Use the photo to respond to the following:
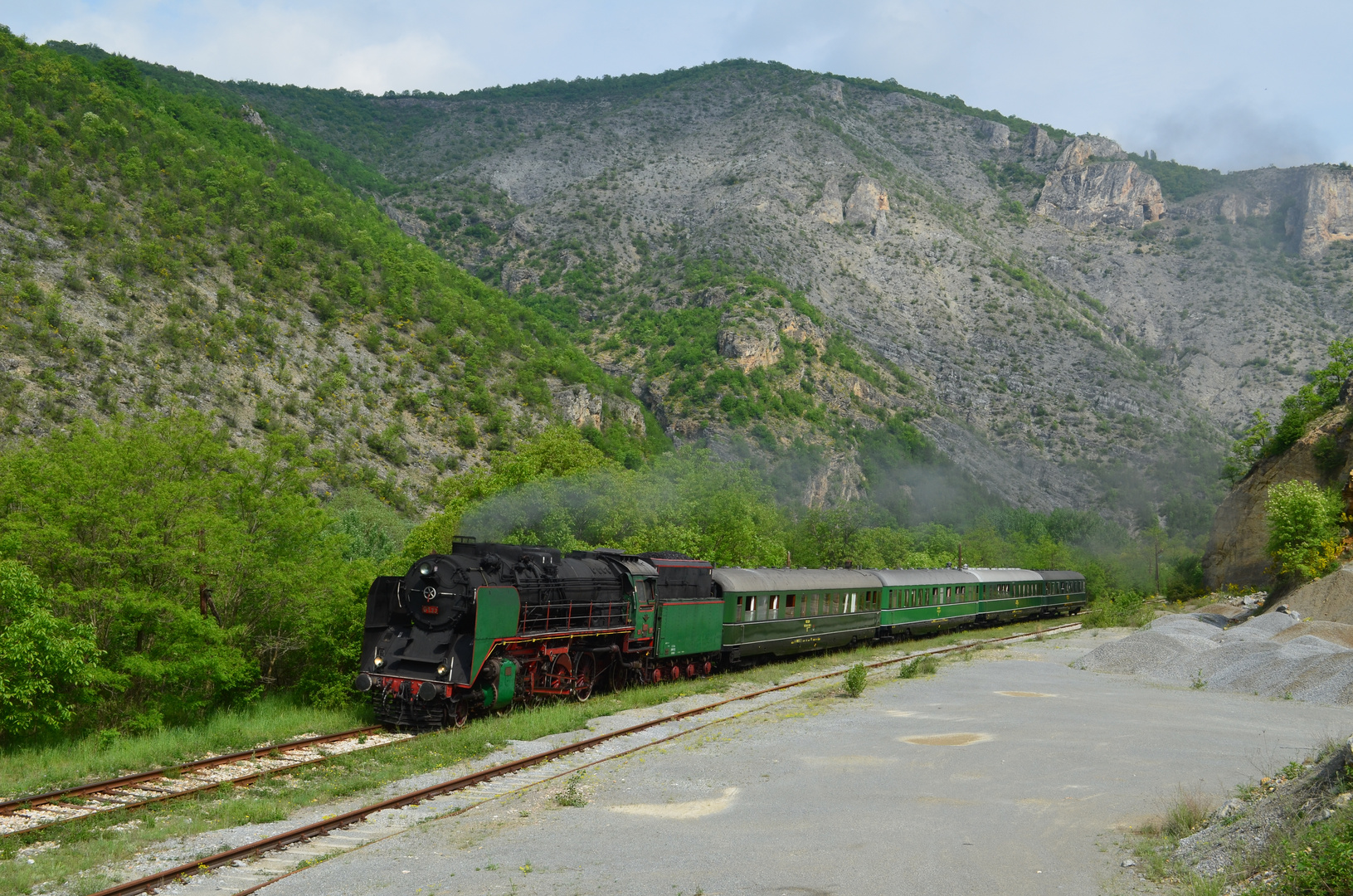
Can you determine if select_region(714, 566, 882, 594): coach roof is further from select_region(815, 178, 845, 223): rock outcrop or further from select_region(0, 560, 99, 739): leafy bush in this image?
select_region(815, 178, 845, 223): rock outcrop

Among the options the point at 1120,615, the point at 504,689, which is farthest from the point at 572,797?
the point at 1120,615

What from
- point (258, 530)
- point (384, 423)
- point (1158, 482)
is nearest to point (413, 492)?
point (384, 423)

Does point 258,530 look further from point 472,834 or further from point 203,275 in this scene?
point 203,275

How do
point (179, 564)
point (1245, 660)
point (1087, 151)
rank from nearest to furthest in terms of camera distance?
point (179, 564)
point (1245, 660)
point (1087, 151)

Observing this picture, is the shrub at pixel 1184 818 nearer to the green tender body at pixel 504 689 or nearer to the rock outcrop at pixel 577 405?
the green tender body at pixel 504 689

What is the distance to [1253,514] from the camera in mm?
57500

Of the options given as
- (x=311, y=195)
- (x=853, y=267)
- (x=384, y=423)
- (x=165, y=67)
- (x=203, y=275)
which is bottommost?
(x=384, y=423)

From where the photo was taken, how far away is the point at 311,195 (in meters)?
89.7

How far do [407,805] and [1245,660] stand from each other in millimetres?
28048

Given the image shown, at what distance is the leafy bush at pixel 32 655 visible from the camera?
45.4 ft

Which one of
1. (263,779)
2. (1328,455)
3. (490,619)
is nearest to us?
(263,779)

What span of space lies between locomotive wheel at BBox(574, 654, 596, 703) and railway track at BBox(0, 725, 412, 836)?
514cm

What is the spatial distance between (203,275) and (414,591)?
6008 centimetres

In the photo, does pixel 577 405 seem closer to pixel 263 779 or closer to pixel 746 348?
pixel 746 348
